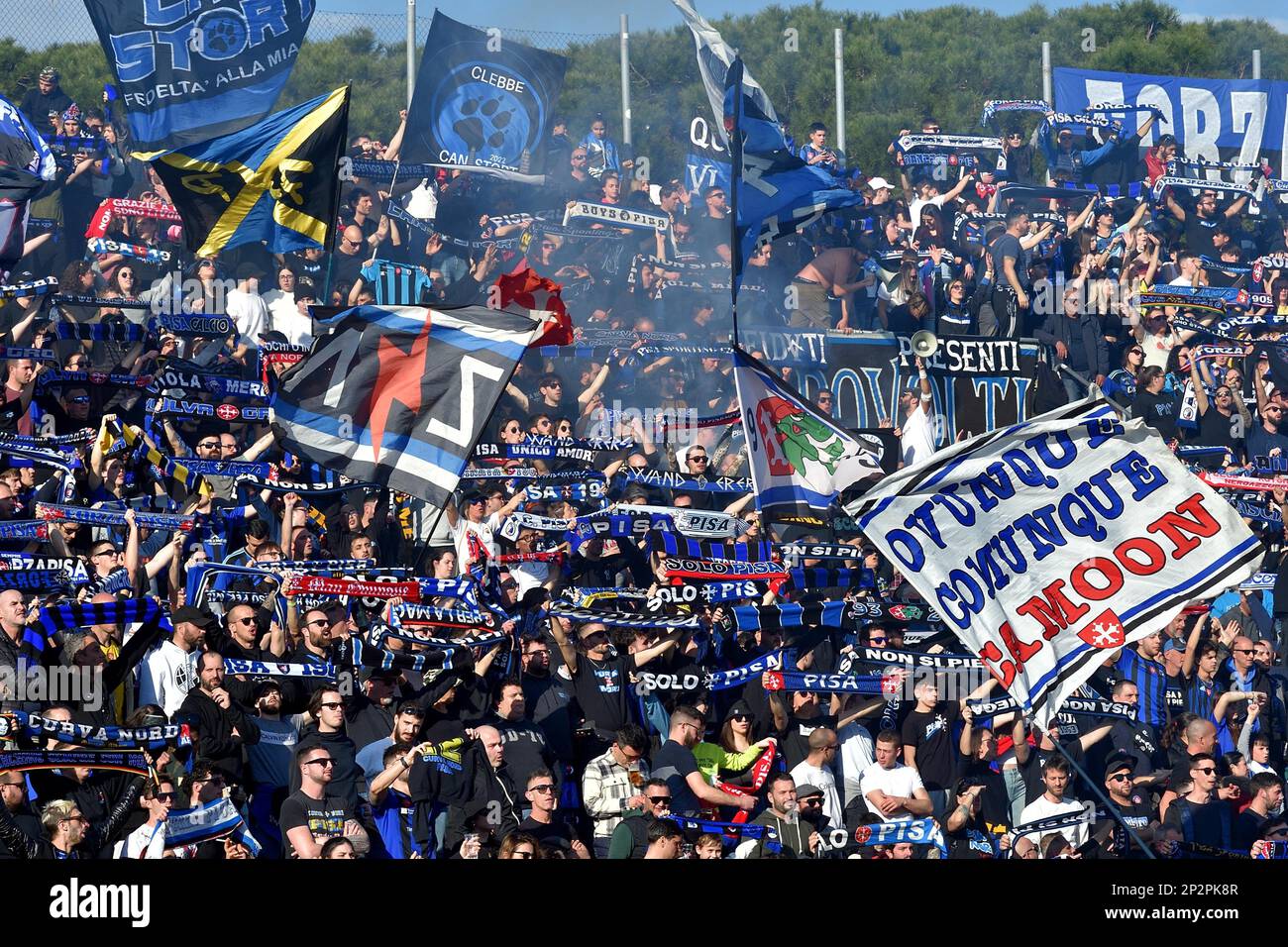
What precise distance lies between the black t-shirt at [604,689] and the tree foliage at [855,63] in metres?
8.06

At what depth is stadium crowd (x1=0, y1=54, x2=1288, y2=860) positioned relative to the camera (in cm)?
Answer: 984

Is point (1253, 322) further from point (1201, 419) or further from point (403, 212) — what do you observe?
point (403, 212)

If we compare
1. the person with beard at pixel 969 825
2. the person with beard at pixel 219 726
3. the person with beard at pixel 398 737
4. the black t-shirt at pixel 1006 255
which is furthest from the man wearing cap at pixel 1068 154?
the person with beard at pixel 219 726

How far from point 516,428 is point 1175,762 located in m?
4.85

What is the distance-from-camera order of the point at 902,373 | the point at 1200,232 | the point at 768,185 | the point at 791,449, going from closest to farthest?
the point at 791,449 → the point at 768,185 → the point at 902,373 → the point at 1200,232

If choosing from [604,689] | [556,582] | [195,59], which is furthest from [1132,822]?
[195,59]

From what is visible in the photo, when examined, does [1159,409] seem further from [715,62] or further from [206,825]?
[206,825]

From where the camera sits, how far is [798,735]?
35.4 ft

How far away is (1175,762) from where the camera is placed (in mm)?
11062

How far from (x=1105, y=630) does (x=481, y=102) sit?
31.8 feet

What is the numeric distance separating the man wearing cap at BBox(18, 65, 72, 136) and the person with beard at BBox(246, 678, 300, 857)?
308 inches

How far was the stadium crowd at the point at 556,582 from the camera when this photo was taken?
9836 mm

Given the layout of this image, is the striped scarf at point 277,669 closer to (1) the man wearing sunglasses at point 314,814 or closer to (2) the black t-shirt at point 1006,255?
(1) the man wearing sunglasses at point 314,814
